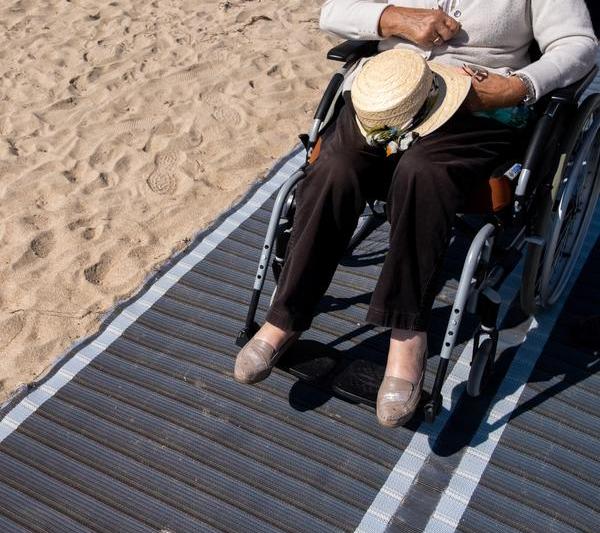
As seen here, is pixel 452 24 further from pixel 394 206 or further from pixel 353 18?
pixel 394 206

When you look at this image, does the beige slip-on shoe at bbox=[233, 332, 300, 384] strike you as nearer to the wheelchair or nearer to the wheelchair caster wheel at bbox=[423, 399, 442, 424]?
the wheelchair

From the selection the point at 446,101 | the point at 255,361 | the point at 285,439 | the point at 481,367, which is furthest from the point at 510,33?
the point at 285,439

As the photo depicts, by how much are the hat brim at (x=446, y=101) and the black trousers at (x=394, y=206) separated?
0.10ft

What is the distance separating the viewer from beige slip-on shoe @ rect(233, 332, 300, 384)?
238 centimetres

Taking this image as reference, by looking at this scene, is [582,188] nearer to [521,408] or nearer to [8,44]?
[521,408]

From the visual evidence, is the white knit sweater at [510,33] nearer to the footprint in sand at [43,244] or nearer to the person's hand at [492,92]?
the person's hand at [492,92]

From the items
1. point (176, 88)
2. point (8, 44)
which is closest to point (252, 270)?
point (176, 88)

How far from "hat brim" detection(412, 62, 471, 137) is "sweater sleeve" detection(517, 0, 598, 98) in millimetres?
211

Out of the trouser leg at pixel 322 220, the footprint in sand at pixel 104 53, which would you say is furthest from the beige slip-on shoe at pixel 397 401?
the footprint in sand at pixel 104 53

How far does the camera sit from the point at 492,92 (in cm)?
236

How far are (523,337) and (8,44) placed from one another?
155 inches

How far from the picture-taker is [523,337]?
2844 millimetres

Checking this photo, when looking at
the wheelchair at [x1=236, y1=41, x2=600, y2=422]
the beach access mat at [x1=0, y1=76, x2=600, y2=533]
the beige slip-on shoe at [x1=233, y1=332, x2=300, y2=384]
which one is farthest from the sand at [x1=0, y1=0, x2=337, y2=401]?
the wheelchair at [x1=236, y1=41, x2=600, y2=422]

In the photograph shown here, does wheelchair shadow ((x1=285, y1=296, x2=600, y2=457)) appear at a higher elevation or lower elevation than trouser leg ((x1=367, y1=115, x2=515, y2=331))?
lower
